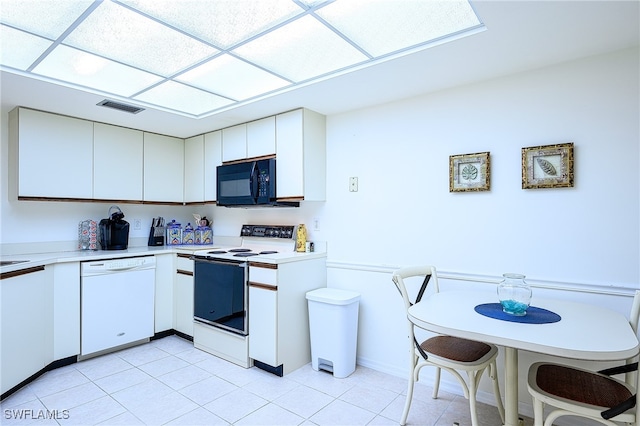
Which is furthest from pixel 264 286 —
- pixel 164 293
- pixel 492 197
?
pixel 492 197

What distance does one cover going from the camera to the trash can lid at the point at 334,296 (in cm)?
270

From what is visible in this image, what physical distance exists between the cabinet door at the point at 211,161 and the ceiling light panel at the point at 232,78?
3.22 ft

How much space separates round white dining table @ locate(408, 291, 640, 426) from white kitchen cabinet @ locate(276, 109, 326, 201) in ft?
4.81

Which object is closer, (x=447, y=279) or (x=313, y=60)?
(x=313, y=60)

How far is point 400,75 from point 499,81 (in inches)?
26.9

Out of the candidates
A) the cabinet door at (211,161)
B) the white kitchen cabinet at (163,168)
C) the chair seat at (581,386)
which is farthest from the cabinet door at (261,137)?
the chair seat at (581,386)

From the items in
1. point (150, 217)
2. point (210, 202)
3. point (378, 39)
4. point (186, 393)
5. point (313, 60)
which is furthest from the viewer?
point (150, 217)

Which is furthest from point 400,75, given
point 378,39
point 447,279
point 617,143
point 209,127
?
point 209,127

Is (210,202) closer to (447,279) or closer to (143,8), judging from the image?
(143,8)

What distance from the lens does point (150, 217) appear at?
13.5 feet

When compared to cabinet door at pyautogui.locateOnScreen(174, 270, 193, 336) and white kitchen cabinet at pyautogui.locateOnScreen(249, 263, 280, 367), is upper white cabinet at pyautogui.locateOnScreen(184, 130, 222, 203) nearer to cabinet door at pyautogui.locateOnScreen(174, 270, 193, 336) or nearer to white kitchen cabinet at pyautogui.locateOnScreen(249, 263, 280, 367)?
cabinet door at pyautogui.locateOnScreen(174, 270, 193, 336)

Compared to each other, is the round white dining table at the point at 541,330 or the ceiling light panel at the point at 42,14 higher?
the ceiling light panel at the point at 42,14

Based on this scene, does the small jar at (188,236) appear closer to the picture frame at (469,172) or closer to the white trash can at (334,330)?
the white trash can at (334,330)

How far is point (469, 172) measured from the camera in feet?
8.02
